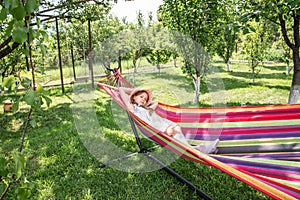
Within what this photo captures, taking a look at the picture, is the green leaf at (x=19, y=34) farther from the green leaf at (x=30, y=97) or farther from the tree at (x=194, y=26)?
the tree at (x=194, y=26)

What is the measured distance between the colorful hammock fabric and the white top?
0.28ft

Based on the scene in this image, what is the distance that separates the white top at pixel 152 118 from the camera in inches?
90.4

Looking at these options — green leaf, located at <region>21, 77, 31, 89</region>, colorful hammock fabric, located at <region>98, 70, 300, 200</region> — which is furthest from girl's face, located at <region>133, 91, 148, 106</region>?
green leaf, located at <region>21, 77, 31, 89</region>

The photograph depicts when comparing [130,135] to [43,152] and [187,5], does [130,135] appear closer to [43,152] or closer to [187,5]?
[43,152]

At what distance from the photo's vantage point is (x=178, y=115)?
7.82 feet

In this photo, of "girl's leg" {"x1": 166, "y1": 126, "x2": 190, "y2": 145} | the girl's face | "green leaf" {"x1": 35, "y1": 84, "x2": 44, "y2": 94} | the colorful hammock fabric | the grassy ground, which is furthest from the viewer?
the girl's face

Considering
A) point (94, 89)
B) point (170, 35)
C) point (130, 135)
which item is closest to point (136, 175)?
point (130, 135)

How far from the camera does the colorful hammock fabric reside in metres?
1.34

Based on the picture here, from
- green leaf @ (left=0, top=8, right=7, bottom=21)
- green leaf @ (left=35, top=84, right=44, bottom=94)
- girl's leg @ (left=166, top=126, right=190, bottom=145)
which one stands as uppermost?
green leaf @ (left=0, top=8, right=7, bottom=21)

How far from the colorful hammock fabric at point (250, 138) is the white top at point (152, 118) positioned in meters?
0.09

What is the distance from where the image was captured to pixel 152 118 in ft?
7.89

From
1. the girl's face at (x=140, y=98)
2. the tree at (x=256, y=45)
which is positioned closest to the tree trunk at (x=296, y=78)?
the girl's face at (x=140, y=98)

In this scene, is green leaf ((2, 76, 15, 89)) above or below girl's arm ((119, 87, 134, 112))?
above

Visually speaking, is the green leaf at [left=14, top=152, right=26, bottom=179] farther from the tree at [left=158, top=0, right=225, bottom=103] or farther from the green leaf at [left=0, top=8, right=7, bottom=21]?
the tree at [left=158, top=0, right=225, bottom=103]
